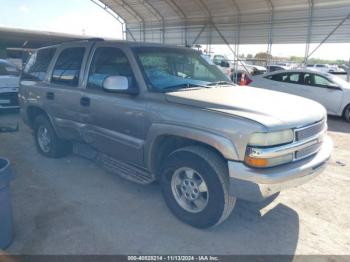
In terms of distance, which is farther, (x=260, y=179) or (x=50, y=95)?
(x=50, y=95)

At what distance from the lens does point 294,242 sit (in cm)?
328

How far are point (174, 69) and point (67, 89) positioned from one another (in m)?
1.76

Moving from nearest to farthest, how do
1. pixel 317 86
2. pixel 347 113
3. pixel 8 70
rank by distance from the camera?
1. pixel 8 70
2. pixel 347 113
3. pixel 317 86

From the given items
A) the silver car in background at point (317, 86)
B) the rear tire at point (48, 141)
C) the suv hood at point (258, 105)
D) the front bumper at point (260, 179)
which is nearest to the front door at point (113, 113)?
the suv hood at point (258, 105)

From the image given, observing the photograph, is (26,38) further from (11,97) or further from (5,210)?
(5,210)

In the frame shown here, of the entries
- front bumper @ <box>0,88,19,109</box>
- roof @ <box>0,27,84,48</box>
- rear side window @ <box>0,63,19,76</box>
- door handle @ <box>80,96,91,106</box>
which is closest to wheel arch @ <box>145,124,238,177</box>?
door handle @ <box>80,96,91,106</box>

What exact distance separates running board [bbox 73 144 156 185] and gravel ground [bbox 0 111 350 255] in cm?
35

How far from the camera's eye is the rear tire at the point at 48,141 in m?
5.39

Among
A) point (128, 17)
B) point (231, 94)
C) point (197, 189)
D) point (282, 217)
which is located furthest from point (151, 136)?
point (128, 17)

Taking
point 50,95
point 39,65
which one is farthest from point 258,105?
point 39,65

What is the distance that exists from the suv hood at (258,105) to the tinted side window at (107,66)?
0.79m

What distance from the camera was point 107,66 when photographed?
4191 mm

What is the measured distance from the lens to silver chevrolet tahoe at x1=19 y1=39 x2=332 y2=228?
2.91 metres

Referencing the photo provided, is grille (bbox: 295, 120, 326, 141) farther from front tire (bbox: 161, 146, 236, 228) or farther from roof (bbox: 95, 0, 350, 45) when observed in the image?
roof (bbox: 95, 0, 350, 45)
